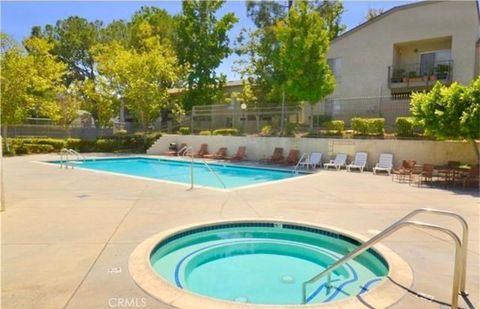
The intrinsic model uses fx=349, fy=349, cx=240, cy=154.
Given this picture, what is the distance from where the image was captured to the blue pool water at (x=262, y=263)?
516cm

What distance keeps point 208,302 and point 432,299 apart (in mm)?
2590

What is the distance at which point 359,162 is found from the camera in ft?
56.0

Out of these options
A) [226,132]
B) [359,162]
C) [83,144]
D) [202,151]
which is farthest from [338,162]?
[83,144]

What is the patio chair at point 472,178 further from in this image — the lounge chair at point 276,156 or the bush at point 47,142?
the bush at point 47,142

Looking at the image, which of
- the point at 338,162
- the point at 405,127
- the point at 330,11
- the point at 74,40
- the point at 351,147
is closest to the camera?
the point at 405,127

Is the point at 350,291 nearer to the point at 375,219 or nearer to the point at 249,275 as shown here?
the point at 249,275

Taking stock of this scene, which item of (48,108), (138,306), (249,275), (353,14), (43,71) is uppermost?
(353,14)

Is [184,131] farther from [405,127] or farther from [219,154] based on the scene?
[405,127]

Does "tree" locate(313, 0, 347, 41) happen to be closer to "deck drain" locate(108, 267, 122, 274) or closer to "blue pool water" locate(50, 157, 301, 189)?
"blue pool water" locate(50, 157, 301, 189)

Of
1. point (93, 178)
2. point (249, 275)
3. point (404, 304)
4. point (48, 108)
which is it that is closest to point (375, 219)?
point (249, 275)

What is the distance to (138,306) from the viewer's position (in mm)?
3850

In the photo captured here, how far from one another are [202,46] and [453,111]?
2319 cm

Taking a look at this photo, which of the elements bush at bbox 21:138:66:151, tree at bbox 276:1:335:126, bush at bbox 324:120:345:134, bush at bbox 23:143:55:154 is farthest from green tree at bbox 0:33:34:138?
bush at bbox 324:120:345:134

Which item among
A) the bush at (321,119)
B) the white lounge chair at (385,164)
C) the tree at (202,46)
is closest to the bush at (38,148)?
the tree at (202,46)
